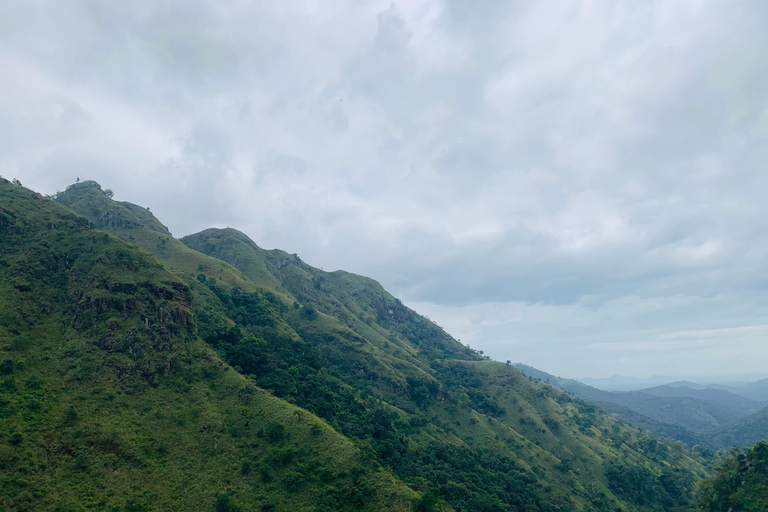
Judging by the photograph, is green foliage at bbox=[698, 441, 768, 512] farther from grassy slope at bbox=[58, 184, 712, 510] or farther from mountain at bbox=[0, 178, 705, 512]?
grassy slope at bbox=[58, 184, 712, 510]

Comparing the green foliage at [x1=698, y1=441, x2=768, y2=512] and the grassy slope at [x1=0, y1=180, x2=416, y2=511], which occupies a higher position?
the grassy slope at [x1=0, y1=180, x2=416, y2=511]

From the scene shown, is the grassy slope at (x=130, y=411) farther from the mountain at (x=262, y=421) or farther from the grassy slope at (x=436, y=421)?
the grassy slope at (x=436, y=421)

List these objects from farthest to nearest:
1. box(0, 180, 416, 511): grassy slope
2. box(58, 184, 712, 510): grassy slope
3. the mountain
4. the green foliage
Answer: box(58, 184, 712, 510): grassy slope → the green foliage → the mountain → box(0, 180, 416, 511): grassy slope

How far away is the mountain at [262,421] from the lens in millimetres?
71000

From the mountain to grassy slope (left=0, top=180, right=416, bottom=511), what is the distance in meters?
0.32

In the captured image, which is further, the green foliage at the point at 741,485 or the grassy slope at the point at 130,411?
the green foliage at the point at 741,485

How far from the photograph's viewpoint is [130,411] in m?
79.8

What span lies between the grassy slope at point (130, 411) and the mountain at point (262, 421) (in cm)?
32

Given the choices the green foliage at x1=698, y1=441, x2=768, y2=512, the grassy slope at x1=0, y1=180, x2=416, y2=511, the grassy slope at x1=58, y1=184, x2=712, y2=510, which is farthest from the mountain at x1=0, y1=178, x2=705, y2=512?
the green foliage at x1=698, y1=441, x2=768, y2=512

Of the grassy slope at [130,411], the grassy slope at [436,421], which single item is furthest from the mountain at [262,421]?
the grassy slope at [436,421]

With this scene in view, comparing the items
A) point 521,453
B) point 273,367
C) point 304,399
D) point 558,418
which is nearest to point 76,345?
point 273,367

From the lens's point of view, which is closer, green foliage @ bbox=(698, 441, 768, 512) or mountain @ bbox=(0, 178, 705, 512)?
mountain @ bbox=(0, 178, 705, 512)

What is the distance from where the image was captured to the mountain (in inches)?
2795

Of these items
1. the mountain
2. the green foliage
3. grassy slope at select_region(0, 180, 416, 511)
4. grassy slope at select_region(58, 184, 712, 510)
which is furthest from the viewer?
grassy slope at select_region(58, 184, 712, 510)
